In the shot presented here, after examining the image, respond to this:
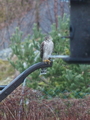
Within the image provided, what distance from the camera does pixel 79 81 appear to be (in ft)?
23.2

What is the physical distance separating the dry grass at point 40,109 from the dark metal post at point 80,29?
189 cm

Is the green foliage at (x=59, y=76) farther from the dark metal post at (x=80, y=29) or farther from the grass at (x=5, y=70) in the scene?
the grass at (x=5, y=70)

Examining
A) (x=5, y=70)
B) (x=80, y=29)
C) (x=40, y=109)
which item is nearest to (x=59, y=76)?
(x=40, y=109)

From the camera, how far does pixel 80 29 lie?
3537 millimetres

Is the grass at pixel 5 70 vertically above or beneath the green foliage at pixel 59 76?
beneath

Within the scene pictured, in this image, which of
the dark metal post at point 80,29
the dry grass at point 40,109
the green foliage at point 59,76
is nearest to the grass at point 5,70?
the green foliage at point 59,76

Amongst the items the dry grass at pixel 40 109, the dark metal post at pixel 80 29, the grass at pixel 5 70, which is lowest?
the grass at pixel 5 70

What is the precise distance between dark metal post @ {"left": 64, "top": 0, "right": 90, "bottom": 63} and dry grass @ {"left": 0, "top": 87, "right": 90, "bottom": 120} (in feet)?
6.19

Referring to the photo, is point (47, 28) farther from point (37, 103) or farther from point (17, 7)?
point (37, 103)

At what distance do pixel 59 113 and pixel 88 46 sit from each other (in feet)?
6.92

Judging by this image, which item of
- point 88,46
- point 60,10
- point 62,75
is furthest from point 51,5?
point 88,46

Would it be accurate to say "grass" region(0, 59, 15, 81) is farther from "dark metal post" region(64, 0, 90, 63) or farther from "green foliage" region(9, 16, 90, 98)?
"dark metal post" region(64, 0, 90, 63)

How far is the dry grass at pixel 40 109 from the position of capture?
5289mm

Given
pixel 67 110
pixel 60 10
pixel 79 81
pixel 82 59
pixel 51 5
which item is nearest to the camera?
pixel 82 59
